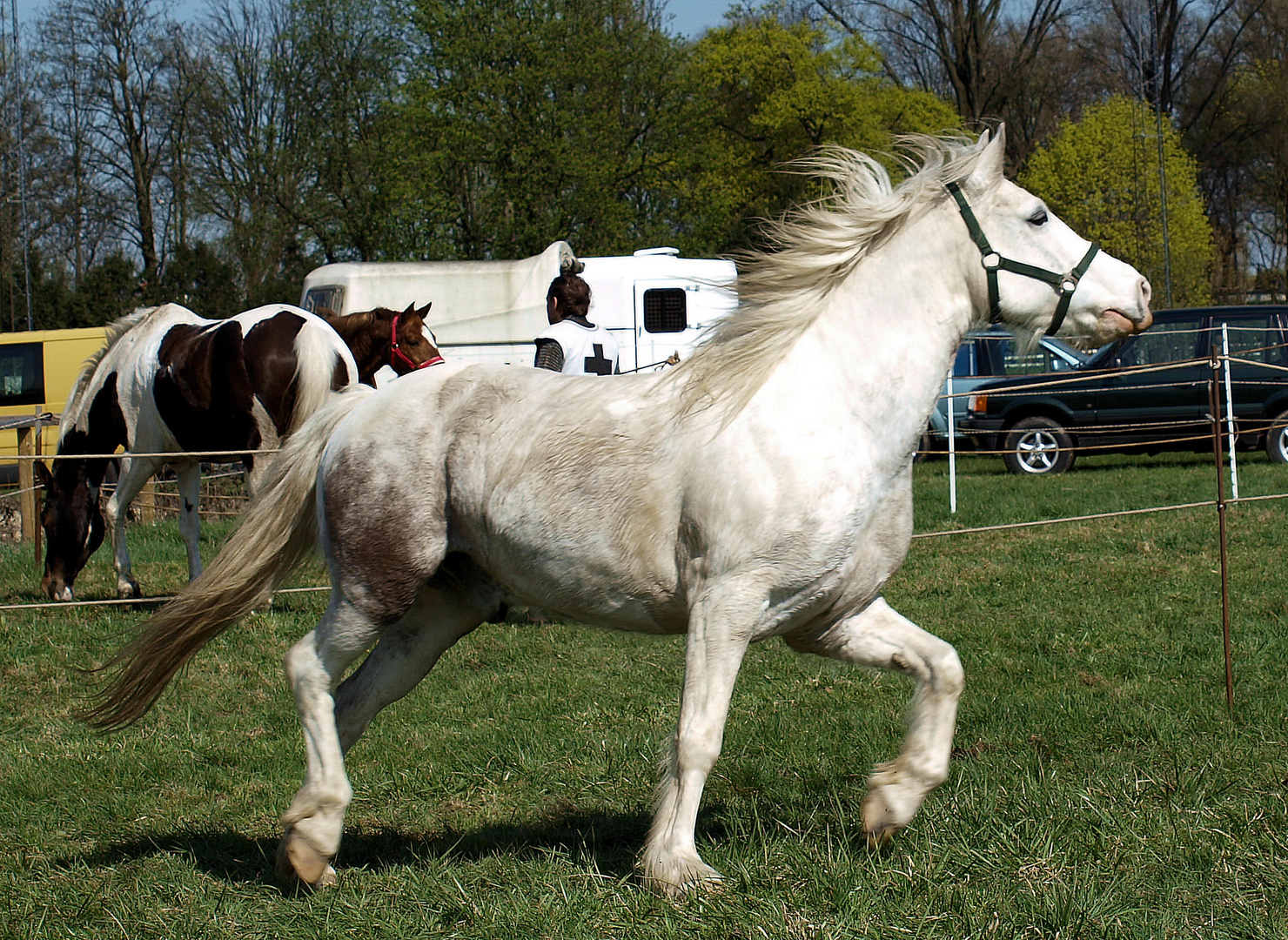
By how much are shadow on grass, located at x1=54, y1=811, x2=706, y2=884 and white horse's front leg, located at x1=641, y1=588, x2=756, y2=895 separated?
1.37 feet

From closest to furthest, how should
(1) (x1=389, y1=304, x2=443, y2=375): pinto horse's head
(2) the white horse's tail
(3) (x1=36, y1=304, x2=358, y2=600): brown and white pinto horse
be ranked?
(2) the white horse's tail < (3) (x1=36, y1=304, x2=358, y2=600): brown and white pinto horse < (1) (x1=389, y1=304, x2=443, y2=375): pinto horse's head

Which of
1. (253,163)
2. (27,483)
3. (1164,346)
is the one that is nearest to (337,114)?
(253,163)

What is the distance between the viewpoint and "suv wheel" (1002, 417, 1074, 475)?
51.1 feet

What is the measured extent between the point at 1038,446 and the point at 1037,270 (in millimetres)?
12987

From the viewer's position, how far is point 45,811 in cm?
453

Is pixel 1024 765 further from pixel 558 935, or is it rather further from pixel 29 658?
pixel 29 658

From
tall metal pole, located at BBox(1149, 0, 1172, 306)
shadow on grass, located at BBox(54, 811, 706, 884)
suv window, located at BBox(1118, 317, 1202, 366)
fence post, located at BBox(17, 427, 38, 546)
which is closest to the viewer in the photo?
shadow on grass, located at BBox(54, 811, 706, 884)

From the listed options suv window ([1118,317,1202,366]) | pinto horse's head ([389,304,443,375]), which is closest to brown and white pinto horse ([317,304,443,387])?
pinto horse's head ([389,304,443,375])

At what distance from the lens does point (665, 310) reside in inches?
730

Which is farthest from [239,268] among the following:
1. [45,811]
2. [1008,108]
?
[45,811]

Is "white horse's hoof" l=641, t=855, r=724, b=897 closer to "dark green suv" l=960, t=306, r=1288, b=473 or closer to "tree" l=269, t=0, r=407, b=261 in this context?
"dark green suv" l=960, t=306, r=1288, b=473

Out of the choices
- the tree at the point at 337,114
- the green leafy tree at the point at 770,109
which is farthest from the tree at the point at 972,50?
the tree at the point at 337,114

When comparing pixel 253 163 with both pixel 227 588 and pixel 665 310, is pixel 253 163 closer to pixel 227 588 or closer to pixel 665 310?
pixel 665 310

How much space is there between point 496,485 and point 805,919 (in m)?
1.54
